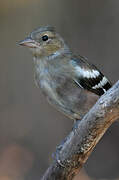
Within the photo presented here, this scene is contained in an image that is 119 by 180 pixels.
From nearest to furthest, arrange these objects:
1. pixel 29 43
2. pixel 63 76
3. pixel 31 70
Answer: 1. pixel 63 76
2. pixel 29 43
3. pixel 31 70

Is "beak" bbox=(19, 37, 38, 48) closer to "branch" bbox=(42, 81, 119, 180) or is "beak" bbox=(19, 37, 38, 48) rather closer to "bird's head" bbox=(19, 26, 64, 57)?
"bird's head" bbox=(19, 26, 64, 57)

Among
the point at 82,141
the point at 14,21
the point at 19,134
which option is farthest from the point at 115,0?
the point at 82,141

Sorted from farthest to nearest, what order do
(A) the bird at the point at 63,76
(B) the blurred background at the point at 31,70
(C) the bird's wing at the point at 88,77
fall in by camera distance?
(B) the blurred background at the point at 31,70, (C) the bird's wing at the point at 88,77, (A) the bird at the point at 63,76

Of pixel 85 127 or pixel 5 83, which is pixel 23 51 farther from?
pixel 85 127

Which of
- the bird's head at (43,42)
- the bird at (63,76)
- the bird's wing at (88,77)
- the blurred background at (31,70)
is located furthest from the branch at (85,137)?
the blurred background at (31,70)

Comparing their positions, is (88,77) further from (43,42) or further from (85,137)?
(85,137)

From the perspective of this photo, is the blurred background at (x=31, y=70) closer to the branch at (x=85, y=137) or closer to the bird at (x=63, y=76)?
the bird at (x=63, y=76)

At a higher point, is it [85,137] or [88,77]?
[88,77]

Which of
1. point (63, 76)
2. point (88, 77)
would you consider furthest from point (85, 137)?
point (88, 77)
